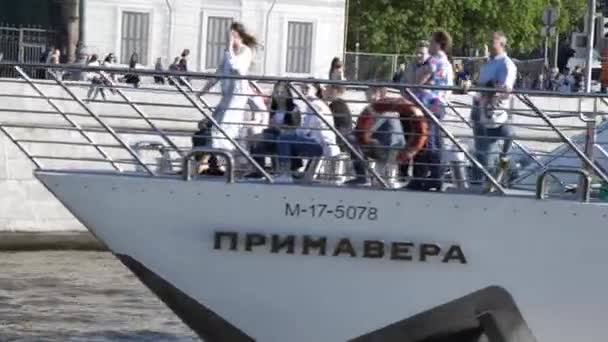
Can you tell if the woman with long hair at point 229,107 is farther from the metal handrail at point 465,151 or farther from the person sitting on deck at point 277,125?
the metal handrail at point 465,151

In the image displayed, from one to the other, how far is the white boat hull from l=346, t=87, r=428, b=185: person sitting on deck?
17.9 inches

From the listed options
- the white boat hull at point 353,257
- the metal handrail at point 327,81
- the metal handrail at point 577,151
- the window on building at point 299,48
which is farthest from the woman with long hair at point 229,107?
the window on building at point 299,48

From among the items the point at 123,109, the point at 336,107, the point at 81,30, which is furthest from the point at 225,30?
the point at 336,107

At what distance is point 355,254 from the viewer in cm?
1087

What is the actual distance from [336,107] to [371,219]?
1.31 meters

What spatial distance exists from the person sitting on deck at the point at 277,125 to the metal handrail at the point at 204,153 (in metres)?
0.27

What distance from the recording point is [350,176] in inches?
438

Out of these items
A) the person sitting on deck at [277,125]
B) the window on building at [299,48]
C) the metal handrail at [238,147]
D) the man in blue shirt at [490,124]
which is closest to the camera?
the metal handrail at [238,147]

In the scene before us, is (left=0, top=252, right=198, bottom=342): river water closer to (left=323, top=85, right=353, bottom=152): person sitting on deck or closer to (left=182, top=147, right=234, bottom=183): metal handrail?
(left=323, top=85, right=353, bottom=152): person sitting on deck

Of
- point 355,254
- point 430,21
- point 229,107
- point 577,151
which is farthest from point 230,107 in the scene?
point 430,21

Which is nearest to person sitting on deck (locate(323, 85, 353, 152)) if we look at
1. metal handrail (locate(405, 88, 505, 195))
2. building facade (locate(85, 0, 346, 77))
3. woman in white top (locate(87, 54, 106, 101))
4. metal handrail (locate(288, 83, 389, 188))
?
metal handrail (locate(288, 83, 389, 188))

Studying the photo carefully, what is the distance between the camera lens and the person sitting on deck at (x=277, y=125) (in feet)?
36.8

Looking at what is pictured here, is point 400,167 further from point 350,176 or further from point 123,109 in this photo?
point 123,109

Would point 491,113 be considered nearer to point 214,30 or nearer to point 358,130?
point 358,130
